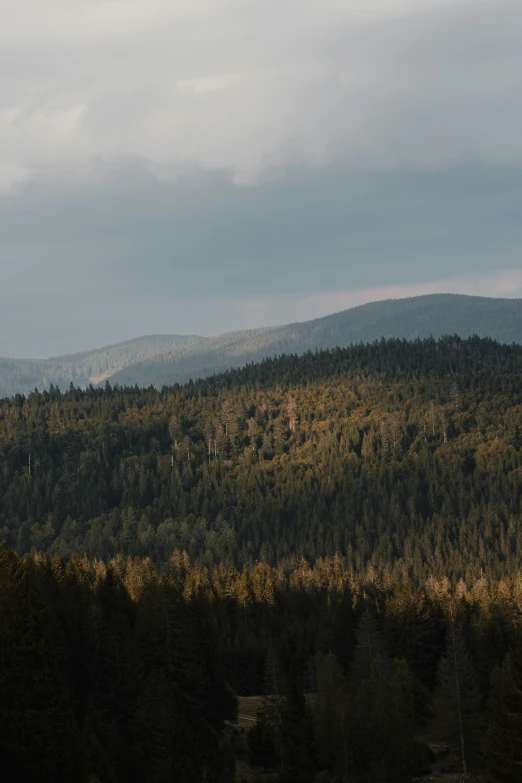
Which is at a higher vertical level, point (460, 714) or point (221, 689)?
point (221, 689)

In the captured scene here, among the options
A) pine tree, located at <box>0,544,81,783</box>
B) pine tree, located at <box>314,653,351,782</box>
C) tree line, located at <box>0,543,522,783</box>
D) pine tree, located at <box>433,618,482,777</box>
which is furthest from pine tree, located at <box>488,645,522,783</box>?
pine tree, located at <box>0,544,81,783</box>

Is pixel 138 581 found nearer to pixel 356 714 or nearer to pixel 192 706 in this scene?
pixel 192 706

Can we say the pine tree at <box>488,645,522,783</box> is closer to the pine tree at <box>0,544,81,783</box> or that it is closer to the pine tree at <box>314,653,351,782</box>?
the pine tree at <box>314,653,351,782</box>

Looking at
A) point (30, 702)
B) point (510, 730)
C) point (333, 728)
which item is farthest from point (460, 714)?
point (30, 702)

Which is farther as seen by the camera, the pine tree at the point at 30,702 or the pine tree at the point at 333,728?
the pine tree at the point at 333,728

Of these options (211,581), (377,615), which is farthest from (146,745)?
(211,581)

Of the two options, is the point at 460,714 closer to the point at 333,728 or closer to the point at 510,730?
the point at 333,728

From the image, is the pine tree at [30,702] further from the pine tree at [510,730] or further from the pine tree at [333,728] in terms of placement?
the pine tree at [333,728]

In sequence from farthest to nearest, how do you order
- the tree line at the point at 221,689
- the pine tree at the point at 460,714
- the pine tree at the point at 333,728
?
the pine tree at the point at 460,714 → the pine tree at the point at 333,728 → the tree line at the point at 221,689

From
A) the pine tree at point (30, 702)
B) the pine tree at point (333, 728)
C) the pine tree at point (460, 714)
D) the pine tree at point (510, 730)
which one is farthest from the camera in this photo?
the pine tree at point (460, 714)

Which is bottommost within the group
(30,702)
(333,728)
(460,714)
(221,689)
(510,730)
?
(460,714)

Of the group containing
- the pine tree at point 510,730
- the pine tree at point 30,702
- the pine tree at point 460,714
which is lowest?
the pine tree at point 460,714

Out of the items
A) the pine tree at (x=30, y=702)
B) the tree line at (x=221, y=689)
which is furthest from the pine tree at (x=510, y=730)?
the pine tree at (x=30, y=702)

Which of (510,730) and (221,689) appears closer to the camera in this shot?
(510,730)
